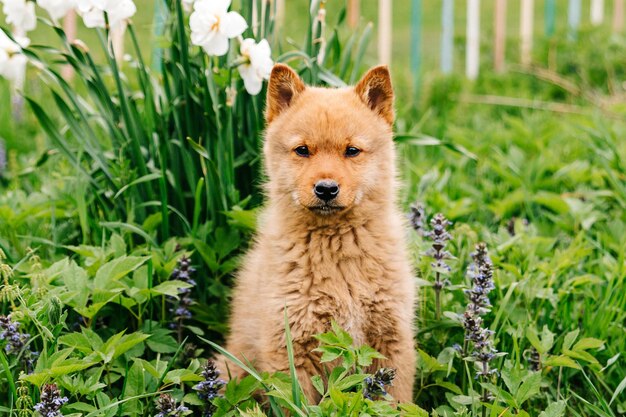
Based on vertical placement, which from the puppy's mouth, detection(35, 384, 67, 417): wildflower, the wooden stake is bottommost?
detection(35, 384, 67, 417): wildflower

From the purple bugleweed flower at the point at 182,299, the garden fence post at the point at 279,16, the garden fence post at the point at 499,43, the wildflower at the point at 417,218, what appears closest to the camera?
the purple bugleweed flower at the point at 182,299

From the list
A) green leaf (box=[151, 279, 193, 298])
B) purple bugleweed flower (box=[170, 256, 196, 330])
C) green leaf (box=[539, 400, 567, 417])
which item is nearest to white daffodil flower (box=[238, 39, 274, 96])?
purple bugleweed flower (box=[170, 256, 196, 330])

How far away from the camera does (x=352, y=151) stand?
2.76 metres

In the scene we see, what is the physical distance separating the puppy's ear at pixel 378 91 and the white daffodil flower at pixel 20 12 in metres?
1.42

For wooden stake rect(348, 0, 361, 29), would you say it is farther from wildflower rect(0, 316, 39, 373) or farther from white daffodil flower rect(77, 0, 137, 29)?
wildflower rect(0, 316, 39, 373)

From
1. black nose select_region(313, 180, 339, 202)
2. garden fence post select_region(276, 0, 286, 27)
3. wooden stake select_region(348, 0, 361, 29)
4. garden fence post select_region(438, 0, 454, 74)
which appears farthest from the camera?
garden fence post select_region(438, 0, 454, 74)

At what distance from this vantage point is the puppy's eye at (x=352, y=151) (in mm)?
2748

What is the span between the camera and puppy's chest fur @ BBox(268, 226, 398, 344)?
104 inches

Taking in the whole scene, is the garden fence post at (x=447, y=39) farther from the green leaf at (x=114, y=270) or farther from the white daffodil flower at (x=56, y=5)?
the green leaf at (x=114, y=270)

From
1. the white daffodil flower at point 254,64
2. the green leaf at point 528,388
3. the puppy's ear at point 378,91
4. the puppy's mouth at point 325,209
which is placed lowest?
the green leaf at point 528,388

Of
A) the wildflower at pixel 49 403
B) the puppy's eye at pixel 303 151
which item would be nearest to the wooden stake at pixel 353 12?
the puppy's eye at pixel 303 151

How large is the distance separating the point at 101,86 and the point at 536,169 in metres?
2.59

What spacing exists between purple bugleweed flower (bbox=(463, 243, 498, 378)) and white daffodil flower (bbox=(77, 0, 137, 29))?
169 centimetres

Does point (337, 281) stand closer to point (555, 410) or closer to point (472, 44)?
point (555, 410)
